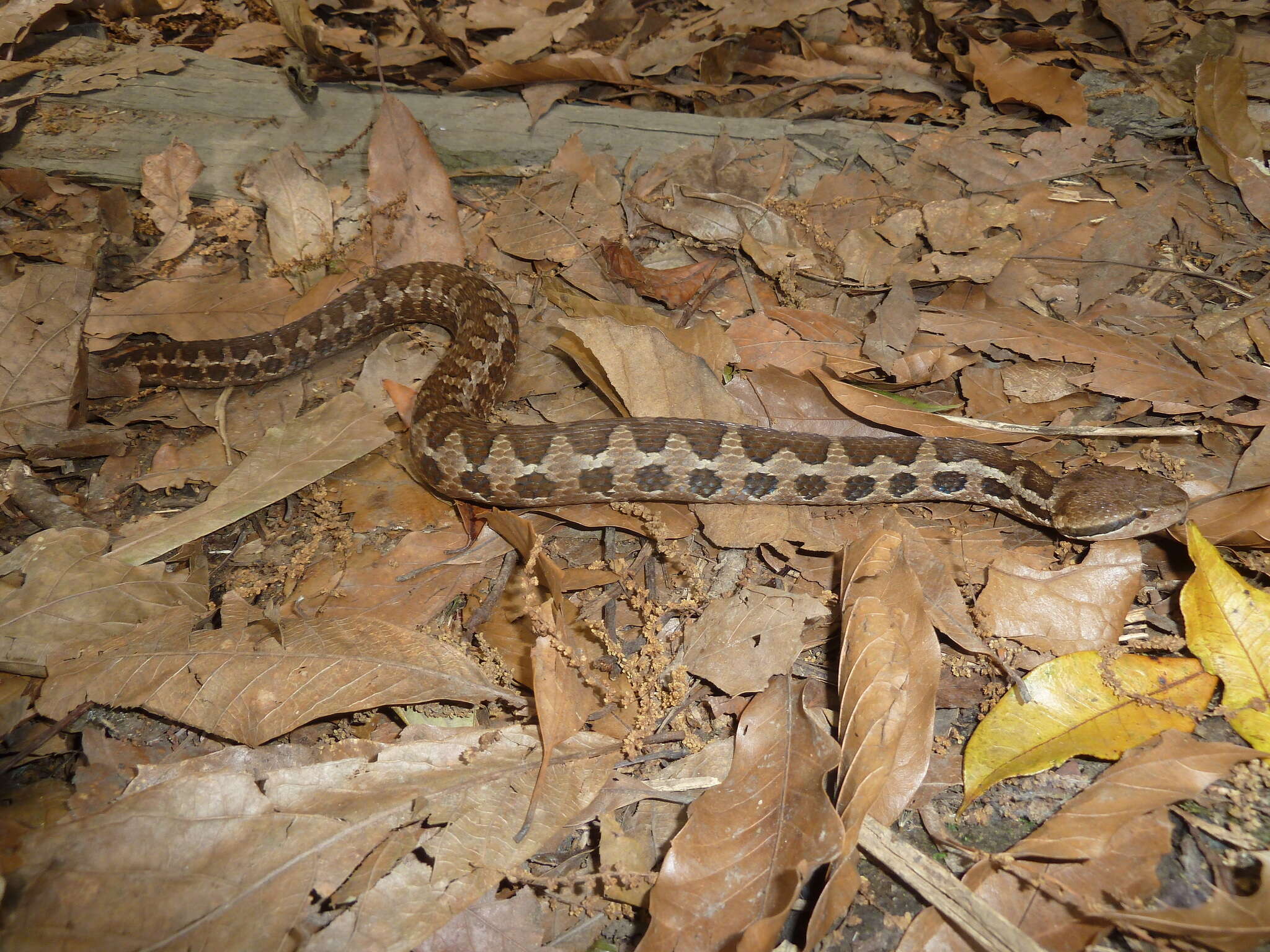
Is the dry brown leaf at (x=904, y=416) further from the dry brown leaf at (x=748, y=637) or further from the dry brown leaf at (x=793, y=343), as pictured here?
the dry brown leaf at (x=748, y=637)

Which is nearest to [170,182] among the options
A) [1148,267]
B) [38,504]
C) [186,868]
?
[38,504]

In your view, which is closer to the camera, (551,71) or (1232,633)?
(1232,633)

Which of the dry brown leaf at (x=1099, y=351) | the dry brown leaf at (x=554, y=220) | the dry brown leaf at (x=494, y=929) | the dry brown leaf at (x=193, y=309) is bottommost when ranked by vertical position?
the dry brown leaf at (x=494, y=929)

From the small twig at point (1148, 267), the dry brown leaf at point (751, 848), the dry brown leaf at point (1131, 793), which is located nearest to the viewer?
the dry brown leaf at point (751, 848)

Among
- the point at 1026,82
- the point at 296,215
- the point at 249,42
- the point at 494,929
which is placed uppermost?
the point at 249,42

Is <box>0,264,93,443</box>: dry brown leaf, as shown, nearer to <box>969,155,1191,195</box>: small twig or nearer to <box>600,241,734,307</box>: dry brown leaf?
<box>600,241,734,307</box>: dry brown leaf

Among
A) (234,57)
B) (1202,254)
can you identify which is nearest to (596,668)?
(1202,254)

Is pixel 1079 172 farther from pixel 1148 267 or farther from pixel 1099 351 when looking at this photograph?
pixel 1099 351

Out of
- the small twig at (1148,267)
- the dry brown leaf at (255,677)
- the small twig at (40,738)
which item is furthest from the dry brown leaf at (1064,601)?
the small twig at (40,738)
